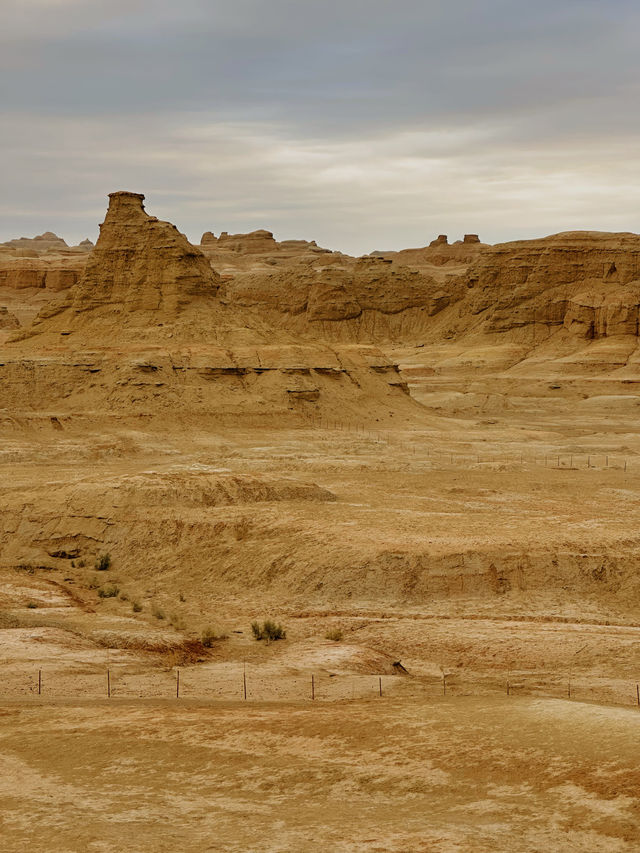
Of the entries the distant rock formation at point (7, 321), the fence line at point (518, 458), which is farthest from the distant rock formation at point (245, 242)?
the fence line at point (518, 458)

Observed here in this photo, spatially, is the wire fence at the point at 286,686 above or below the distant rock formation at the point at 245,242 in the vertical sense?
below

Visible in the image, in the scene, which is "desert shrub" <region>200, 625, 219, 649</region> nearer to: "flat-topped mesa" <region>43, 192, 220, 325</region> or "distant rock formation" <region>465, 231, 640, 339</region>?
"flat-topped mesa" <region>43, 192, 220, 325</region>

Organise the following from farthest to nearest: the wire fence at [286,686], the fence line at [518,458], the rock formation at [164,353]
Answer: the rock formation at [164,353] → the fence line at [518,458] → the wire fence at [286,686]

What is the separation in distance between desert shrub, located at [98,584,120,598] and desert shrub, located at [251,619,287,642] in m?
5.52

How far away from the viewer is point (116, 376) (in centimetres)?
5841

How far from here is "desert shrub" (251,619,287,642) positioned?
2417 cm

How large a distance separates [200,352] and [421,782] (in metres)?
47.2

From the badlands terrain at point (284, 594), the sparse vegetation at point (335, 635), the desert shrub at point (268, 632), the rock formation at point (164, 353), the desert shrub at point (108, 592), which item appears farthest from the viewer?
the rock formation at point (164, 353)

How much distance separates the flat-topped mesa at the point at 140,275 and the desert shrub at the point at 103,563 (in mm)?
32077

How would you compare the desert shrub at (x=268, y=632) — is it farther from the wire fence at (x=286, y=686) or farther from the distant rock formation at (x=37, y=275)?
the distant rock formation at (x=37, y=275)

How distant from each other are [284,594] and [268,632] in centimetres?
409

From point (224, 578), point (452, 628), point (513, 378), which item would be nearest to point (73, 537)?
point (224, 578)

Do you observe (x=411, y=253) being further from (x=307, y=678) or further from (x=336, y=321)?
(x=307, y=678)

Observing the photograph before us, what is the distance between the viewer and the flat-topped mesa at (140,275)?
6341cm
